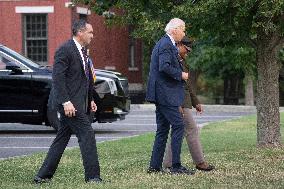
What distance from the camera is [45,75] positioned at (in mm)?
19188

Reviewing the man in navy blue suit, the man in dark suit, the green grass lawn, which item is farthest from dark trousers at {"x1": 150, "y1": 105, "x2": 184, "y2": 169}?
the man in dark suit

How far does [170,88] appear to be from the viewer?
11.4 metres

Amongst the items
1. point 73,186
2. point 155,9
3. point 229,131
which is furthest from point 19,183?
point 229,131

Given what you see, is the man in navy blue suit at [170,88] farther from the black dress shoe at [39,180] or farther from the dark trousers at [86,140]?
the black dress shoe at [39,180]

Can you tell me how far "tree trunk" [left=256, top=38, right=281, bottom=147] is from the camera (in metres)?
15.1

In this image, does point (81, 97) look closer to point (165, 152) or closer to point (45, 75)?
point (165, 152)

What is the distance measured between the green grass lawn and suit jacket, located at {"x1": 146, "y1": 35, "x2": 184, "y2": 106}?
3.00 feet

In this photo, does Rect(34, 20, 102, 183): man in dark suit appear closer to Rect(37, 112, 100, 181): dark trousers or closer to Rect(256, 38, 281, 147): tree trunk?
Rect(37, 112, 100, 181): dark trousers

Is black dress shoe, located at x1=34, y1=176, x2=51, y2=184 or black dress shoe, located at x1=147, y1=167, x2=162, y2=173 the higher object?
black dress shoe, located at x1=147, y1=167, x2=162, y2=173

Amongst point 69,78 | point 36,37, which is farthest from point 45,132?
point 36,37

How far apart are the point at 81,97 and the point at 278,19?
483 cm

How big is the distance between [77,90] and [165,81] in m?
1.27

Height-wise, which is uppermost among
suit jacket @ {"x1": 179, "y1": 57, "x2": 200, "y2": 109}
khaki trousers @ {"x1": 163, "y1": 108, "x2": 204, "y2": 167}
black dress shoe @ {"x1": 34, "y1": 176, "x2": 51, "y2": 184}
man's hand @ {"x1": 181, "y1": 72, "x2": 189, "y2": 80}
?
man's hand @ {"x1": 181, "y1": 72, "x2": 189, "y2": 80}

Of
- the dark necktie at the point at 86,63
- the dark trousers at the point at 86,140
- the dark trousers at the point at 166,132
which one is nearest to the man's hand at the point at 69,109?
the dark trousers at the point at 86,140
